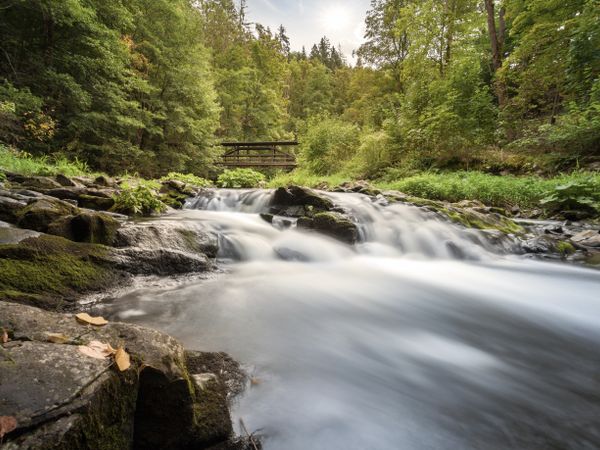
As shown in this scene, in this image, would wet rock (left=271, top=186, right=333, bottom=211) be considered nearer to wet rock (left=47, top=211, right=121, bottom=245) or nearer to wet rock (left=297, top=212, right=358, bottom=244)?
wet rock (left=297, top=212, right=358, bottom=244)

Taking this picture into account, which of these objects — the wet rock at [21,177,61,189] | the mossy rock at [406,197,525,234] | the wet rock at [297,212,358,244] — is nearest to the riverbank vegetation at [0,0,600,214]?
the wet rock at [21,177,61,189]

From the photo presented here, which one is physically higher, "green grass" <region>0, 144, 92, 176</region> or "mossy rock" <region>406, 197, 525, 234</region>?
"green grass" <region>0, 144, 92, 176</region>

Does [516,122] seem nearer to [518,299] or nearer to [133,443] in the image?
[518,299]

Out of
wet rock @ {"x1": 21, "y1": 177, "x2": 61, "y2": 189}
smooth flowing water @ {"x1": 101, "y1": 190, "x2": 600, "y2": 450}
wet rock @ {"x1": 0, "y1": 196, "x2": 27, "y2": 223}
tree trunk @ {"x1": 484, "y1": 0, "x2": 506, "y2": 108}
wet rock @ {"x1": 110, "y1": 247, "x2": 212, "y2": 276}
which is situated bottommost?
smooth flowing water @ {"x1": 101, "y1": 190, "x2": 600, "y2": 450}

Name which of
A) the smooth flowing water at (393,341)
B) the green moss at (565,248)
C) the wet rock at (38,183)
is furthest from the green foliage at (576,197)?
the wet rock at (38,183)

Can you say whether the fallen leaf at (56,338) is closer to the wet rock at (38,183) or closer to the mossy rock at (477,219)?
the wet rock at (38,183)

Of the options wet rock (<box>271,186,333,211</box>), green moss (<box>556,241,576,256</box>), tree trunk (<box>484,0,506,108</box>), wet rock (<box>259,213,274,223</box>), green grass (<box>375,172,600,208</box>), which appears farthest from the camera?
tree trunk (<box>484,0,506,108</box>)

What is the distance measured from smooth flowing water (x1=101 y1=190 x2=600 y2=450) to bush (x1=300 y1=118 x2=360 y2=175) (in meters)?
11.1

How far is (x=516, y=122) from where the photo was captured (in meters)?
11.7

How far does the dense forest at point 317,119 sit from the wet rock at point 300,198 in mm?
5776

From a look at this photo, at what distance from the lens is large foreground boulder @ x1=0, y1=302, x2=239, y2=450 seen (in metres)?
0.86

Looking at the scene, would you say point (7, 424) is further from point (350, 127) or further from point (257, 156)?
point (257, 156)

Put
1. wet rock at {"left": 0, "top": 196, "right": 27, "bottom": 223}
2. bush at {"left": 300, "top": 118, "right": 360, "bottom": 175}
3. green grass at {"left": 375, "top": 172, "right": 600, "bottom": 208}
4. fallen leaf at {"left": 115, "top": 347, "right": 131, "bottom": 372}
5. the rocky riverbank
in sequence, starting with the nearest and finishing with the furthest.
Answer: the rocky riverbank, fallen leaf at {"left": 115, "top": 347, "right": 131, "bottom": 372}, wet rock at {"left": 0, "top": 196, "right": 27, "bottom": 223}, green grass at {"left": 375, "top": 172, "right": 600, "bottom": 208}, bush at {"left": 300, "top": 118, "right": 360, "bottom": 175}

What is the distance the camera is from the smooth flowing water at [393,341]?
5.30 feet
